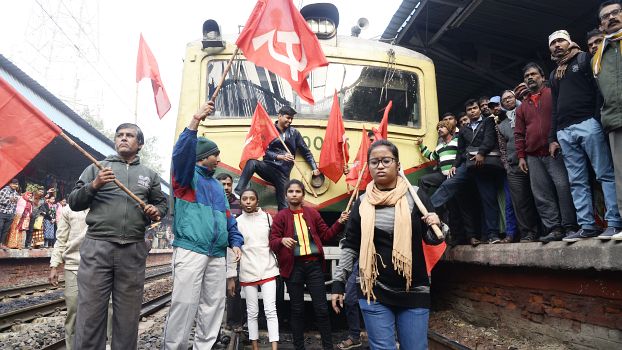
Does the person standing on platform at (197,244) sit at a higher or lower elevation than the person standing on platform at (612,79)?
lower

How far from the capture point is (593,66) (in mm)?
3514

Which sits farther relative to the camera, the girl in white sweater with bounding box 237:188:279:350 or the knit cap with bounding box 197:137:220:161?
the girl in white sweater with bounding box 237:188:279:350

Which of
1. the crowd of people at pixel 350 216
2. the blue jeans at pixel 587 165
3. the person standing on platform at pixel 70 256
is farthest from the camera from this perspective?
the person standing on platform at pixel 70 256

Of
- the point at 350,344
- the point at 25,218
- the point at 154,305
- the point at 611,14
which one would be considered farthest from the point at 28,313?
the point at 611,14

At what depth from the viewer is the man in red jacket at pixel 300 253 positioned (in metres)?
4.18

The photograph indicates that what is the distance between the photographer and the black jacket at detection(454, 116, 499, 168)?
193 inches

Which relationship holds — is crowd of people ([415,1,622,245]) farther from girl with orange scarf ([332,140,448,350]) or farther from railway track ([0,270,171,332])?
railway track ([0,270,171,332])

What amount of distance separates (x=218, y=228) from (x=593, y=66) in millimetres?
3083

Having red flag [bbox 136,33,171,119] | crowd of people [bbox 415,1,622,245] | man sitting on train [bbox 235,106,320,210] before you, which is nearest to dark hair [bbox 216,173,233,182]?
man sitting on train [bbox 235,106,320,210]

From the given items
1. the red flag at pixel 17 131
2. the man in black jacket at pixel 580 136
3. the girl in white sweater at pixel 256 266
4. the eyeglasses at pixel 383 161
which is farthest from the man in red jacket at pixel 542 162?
the red flag at pixel 17 131

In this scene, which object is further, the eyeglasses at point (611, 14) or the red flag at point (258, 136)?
the red flag at point (258, 136)

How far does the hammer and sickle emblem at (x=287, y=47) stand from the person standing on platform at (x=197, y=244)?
997 mm

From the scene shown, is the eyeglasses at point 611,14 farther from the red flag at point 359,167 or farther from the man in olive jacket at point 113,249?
the man in olive jacket at point 113,249

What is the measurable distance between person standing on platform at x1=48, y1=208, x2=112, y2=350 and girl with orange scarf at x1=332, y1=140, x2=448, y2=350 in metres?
2.53
